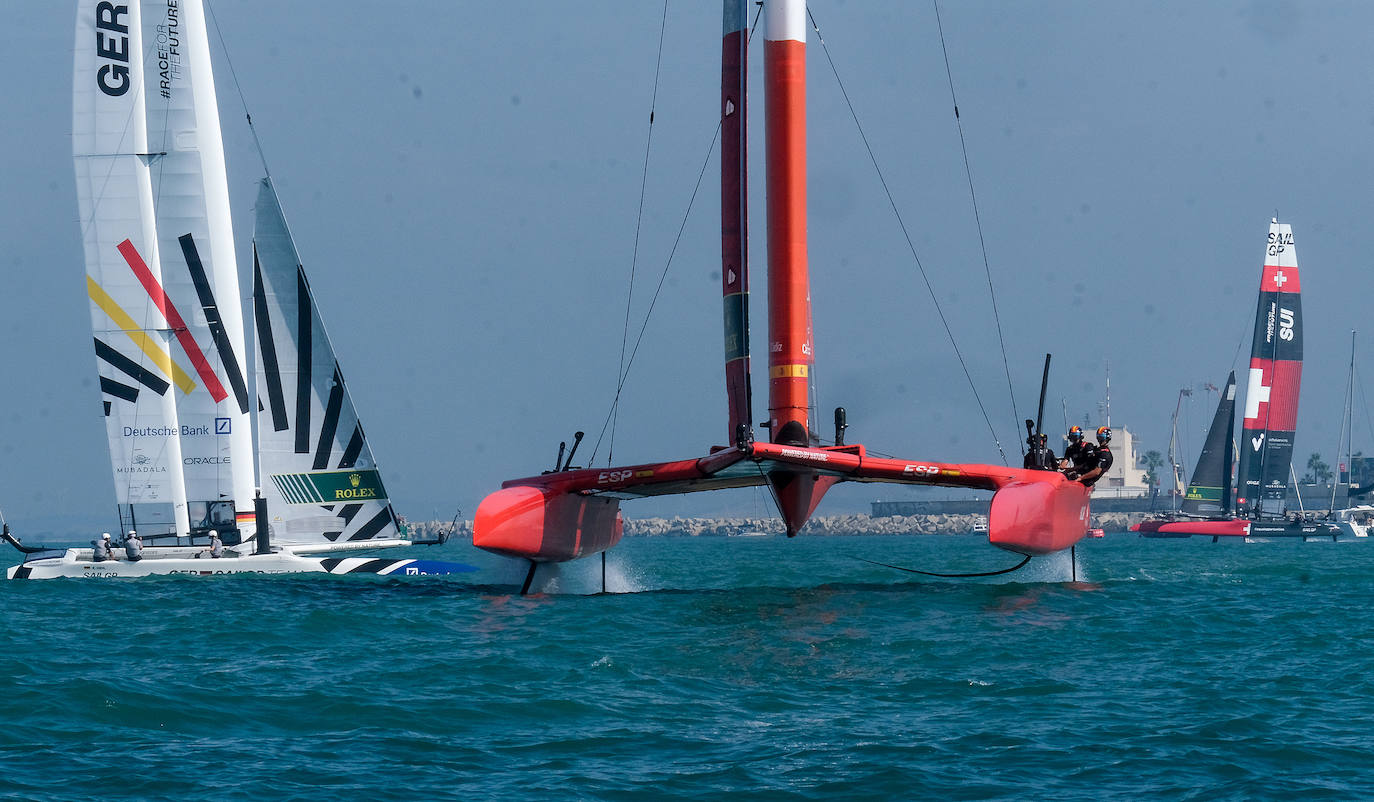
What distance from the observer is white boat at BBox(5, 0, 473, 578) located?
23.3m

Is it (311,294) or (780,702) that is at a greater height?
(311,294)

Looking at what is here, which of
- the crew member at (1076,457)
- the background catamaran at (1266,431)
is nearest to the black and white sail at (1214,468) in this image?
the background catamaran at (1266,431)

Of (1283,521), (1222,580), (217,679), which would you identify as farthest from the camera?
(1283,521)

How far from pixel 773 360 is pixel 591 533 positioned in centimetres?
365

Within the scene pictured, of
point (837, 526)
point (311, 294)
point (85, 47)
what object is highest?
point (85, 47)

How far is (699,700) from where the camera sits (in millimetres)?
9281

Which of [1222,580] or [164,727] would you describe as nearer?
[164,727]

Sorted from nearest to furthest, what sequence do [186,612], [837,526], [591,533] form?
[186,612], [591,533], [837,526]

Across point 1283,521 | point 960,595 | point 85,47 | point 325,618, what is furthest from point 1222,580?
point 1283,521

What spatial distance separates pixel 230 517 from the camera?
24.1 m

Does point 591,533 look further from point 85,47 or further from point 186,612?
point 85,47

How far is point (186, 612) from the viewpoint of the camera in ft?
53.4

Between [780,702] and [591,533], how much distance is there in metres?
9.27

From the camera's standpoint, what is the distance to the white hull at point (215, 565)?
71.9 ft
